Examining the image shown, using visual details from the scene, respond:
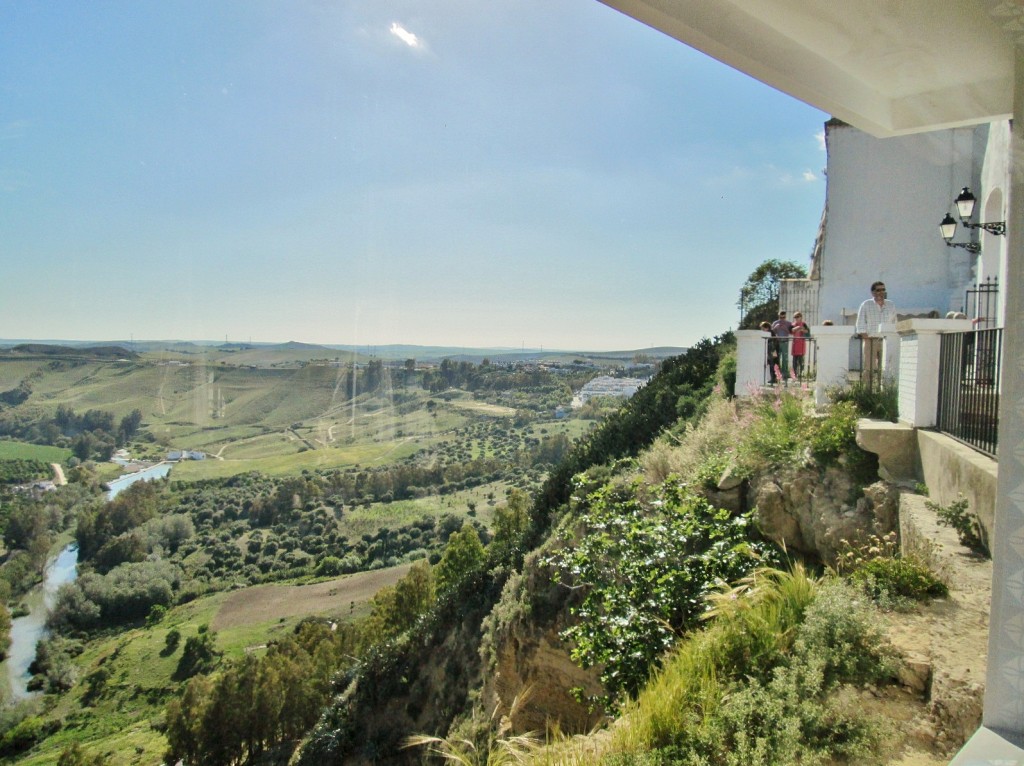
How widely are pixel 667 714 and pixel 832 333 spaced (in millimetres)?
5807

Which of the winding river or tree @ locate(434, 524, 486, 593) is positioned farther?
the winding river

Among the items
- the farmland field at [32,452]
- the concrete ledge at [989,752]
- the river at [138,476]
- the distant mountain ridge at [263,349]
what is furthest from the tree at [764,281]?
the farmland field at [32,452]

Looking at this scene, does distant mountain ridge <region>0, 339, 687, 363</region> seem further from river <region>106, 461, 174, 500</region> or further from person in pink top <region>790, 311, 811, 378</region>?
person in pink top <region>790, 311, 811, 378</region>

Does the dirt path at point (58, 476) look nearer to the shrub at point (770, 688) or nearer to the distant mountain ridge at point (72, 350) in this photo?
the distant mountain ridge at point (72, 350)

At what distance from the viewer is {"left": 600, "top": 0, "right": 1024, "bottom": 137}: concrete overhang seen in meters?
2.06

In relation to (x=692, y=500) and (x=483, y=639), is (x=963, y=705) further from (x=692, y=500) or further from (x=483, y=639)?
(x=483, y=639)

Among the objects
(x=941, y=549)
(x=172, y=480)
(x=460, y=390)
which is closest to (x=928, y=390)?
(x=941, y=549)

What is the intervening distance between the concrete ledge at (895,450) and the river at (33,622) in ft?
193

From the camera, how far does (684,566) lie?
438 centimetres

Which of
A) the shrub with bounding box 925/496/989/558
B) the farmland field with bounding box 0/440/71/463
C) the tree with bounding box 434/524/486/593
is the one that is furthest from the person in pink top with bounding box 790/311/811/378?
the farmland field with bounding box 0/440/71/463

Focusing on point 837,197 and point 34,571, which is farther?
point 34,571

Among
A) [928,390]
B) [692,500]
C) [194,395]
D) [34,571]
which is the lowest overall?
[34,571]

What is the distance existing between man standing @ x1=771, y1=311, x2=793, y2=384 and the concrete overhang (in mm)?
5960

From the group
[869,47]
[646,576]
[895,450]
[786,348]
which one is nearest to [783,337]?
[786,348]
